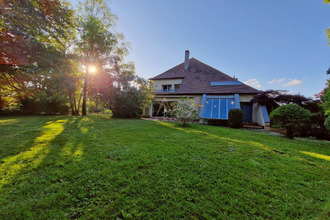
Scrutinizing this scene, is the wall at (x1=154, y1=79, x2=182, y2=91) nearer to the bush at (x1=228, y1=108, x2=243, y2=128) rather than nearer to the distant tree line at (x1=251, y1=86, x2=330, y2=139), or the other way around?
the bush at (x1=228, y1=108, x2=243, y2=128)

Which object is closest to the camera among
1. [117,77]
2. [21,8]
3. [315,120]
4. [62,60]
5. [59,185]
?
[59,185]

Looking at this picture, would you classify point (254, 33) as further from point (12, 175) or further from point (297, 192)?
point (12, 175)

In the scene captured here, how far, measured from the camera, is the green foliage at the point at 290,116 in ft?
21.2

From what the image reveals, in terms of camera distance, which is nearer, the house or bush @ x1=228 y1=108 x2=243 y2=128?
bush @ x1=228 y1=108 x2=243 y2=128

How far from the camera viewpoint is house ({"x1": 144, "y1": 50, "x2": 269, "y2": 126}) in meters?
12.4

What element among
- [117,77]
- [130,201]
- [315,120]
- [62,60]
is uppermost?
[117,77]

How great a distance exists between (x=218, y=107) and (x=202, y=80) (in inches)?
227

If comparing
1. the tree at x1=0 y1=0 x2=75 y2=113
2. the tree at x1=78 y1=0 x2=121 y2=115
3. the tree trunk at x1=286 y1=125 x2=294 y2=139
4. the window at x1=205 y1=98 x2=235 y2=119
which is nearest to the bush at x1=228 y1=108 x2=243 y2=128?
the window at x1=205 y1=98 x2=235 y2=119

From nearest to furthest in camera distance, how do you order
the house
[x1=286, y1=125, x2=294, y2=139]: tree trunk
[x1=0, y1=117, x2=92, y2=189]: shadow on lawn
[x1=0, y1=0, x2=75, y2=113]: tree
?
[x1=0, y1=117, x2=92, y2=189]: shadow on lawn
[x1=0, y1=0, x2=75, y2=113]: tree
[x1=286, y1=125, x2=294, y2=139]: tree trunk
the house

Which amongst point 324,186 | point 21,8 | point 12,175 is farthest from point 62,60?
point 324,186

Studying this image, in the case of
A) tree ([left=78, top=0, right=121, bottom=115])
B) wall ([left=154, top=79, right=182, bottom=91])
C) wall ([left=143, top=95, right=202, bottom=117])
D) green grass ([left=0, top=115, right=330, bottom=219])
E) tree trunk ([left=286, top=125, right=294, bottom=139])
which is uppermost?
tree ([left=78, top=0, right=121, bottom=115])

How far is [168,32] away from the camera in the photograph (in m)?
12.4

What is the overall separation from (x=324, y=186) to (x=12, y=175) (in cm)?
644

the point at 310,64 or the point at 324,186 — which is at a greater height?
the point at 310,64
